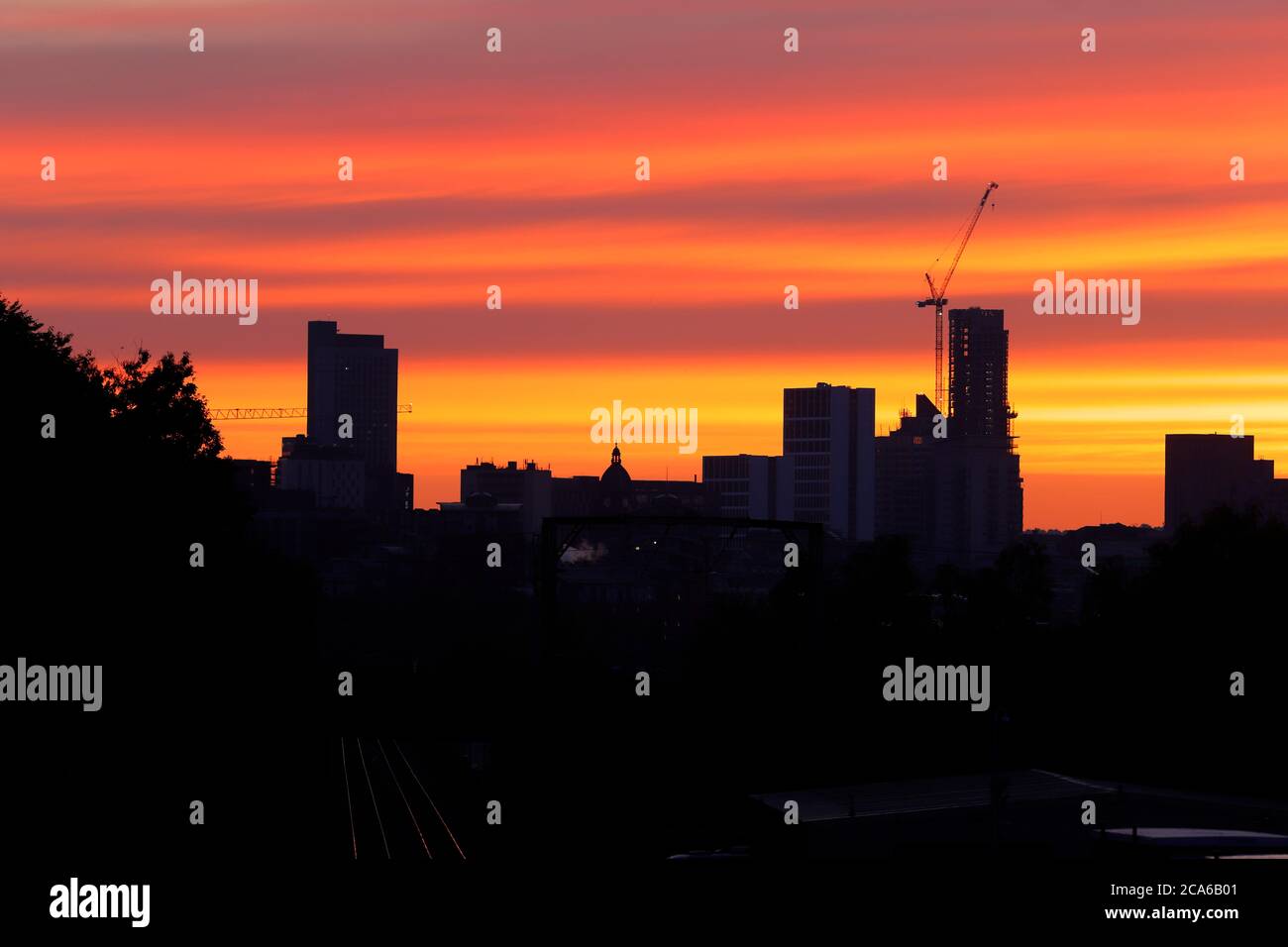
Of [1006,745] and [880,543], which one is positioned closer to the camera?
[1006,745]

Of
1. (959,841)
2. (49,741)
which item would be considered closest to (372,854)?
(49,741)

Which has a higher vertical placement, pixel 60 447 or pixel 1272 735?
pixel 60 447

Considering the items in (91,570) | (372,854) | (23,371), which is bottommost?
(372,854)

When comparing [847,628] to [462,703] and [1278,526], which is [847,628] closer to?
[1278,526]

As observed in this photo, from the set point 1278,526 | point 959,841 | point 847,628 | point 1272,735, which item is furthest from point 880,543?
point 959,841

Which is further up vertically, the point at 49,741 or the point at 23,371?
the point at 23,371

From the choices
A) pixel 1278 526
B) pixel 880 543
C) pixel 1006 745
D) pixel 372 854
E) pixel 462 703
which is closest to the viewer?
pixel 372 854

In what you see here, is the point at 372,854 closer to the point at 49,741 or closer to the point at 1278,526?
the point at 49,741
